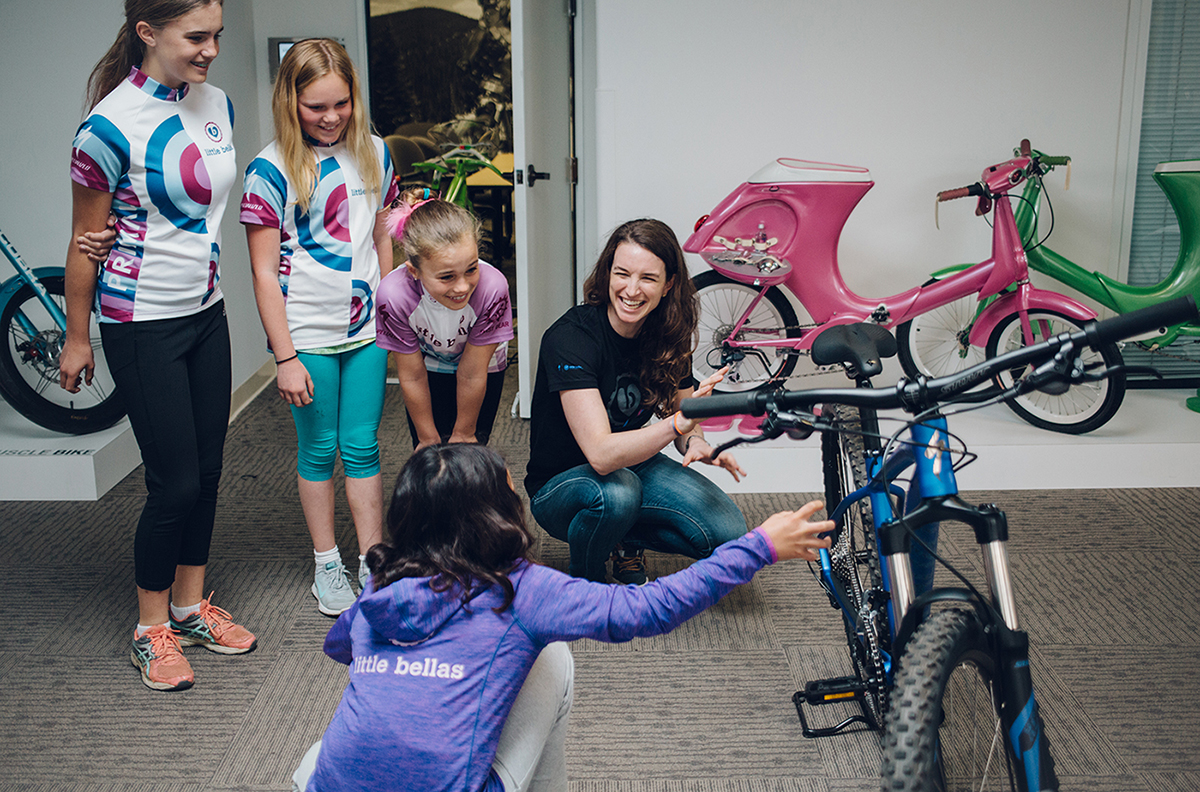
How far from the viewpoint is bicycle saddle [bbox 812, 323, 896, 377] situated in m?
1.54

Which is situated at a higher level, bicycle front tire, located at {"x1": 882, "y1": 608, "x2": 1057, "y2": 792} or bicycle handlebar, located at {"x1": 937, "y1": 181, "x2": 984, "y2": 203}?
bicycle handlebar, located at {"x1": 937, "y1": 181, "x2": 984, "y2": 203}

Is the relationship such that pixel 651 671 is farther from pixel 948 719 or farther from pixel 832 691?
pixel 948 719

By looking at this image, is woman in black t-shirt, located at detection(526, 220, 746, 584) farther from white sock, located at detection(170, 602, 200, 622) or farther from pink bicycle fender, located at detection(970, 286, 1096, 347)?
pink bicycle fender, located at detection(970, 286, 1096, 347)

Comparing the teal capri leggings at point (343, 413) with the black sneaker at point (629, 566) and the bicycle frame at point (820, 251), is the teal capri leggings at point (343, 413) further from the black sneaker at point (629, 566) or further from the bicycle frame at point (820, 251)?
the bicycle frame at point (820, 251)

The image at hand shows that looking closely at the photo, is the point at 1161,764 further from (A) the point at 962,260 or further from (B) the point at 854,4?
(B) the point at 854,4

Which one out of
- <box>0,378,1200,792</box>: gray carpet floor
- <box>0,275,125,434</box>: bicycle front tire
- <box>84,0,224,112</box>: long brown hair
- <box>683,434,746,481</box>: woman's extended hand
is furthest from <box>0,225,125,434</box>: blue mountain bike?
<box>683,434,746,481</box>: woman's extended hand

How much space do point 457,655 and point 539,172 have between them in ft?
8.09

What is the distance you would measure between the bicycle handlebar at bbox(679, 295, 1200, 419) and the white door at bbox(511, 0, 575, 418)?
2017 mm

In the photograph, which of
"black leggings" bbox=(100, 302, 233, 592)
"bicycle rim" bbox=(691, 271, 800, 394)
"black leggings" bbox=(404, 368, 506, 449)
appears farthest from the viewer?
"bicycle rim" bbox=(691, 271, 800, 394)

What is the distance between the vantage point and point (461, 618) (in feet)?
3.66

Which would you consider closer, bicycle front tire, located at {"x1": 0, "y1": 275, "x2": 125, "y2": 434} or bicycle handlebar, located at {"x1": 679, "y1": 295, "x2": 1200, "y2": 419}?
bicycle handlebar, located at {"x1": 679, "y1": 295, "x2": 1200, "y2": 419}

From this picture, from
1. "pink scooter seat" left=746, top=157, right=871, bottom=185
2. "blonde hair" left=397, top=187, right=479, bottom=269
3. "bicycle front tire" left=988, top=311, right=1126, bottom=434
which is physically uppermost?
"pink scooter seat" left=746, top=157, right=871, bottom=185

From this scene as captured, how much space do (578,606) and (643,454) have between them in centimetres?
73

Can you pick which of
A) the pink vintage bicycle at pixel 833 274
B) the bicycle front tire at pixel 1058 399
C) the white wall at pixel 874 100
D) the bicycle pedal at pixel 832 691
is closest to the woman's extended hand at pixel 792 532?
the bicycle pedal at pixel 832 691
